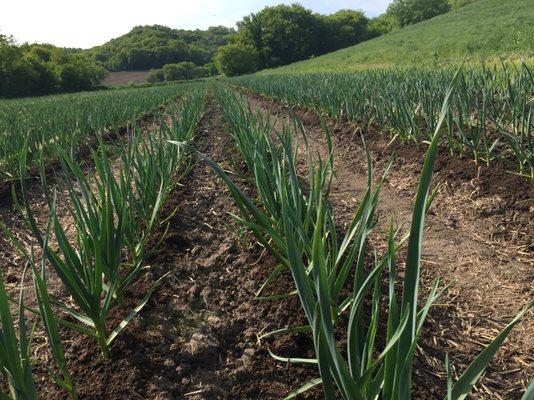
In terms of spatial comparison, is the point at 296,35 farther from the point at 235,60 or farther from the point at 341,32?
the point at 235,60

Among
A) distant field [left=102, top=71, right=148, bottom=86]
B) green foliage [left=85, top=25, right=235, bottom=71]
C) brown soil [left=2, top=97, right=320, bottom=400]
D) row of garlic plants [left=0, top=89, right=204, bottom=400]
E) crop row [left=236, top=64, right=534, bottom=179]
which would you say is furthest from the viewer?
green foliage [left=85, top=25, right=235, bottom=71]

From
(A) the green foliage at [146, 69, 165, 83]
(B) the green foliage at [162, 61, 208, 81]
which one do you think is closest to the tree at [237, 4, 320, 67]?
(B) the green foliage at [162, 61, 208, 81]

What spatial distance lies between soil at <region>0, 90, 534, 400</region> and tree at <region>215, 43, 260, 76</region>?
43.5 metres

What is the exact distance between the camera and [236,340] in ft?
4.46

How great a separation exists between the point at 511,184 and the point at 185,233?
1793 mm

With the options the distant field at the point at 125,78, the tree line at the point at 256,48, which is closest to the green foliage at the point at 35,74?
the tree line at the point at 256,48

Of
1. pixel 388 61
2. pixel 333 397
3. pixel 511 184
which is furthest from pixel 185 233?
pixel 388 61

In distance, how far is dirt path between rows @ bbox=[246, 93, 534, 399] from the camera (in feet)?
3.87

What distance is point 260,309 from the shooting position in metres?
1.50

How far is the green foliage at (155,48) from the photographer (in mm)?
69438

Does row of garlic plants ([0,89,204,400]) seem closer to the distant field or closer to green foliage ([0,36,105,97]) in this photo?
green foliage ([0,36,105,97])

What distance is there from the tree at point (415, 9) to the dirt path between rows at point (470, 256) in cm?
4685

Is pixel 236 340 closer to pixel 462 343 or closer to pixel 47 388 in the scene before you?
pixel 47 388

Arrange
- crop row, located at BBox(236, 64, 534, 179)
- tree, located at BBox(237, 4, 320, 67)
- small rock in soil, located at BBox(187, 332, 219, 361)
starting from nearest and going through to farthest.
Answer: small rock in soil, located at BBox(187, 332, 219, 361) → crop row, located at BBox(236, 64, 534, 179) → tree, located at BBox(237, 4, 320, 67)
